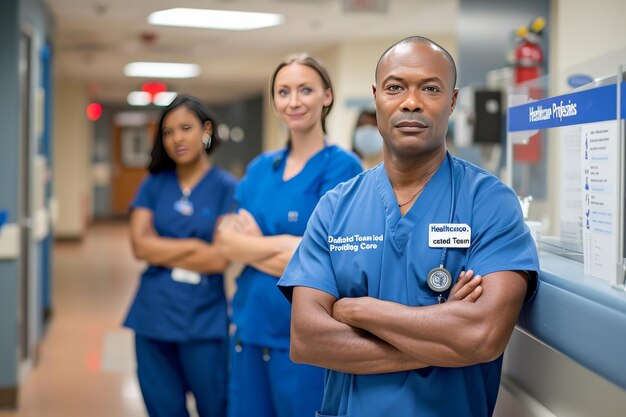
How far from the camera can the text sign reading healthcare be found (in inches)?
56.8

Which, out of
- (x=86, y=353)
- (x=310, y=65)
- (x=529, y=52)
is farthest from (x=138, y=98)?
(x=310, y=65)

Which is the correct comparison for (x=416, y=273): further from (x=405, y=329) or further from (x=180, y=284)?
(x=180, y=284)

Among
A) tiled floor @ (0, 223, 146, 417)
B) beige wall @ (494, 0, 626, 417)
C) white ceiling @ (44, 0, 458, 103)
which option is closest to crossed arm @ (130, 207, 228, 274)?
beige wall @ (494, 0, 626, 417)

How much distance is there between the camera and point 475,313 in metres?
1.41

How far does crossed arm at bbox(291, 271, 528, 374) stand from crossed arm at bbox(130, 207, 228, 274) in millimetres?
1435

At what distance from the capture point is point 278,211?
2473mm

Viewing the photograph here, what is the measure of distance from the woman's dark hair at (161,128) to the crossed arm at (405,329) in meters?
1.62

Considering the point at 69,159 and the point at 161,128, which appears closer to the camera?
the point at 161,128

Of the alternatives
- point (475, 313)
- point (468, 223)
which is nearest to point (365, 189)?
point (468, 223)

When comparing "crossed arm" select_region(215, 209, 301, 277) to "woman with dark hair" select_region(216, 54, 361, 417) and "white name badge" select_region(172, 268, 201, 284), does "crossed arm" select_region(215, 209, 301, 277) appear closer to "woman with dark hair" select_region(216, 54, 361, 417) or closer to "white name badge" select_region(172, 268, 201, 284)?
"woman with dark hair" select_region(216, 54, 361, 417)

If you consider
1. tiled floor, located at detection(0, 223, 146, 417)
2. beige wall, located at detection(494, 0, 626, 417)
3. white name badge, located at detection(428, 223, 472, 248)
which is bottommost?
tiled floor, located at detection(0, 223, 146, 417)

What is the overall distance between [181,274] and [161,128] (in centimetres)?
59

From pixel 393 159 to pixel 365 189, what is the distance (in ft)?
0.32

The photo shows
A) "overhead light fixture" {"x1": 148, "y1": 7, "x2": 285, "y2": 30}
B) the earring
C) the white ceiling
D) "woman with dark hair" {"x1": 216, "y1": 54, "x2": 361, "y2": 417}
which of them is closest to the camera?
"woman with dark hair" {"x1": 216, "y1": 54, "x2": 361, "y2": 417}
